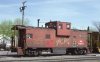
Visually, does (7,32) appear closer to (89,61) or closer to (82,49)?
(82,49)

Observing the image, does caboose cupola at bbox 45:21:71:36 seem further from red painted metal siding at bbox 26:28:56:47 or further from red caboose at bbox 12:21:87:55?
red painted metal siding at bbox 26:28:56:47

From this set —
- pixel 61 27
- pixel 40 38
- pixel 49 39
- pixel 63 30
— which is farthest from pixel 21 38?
pixel 63 30

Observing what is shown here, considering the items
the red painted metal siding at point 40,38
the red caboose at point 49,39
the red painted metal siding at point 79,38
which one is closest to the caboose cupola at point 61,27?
the red caboose at point 49,39

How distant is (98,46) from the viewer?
47969 millimetres

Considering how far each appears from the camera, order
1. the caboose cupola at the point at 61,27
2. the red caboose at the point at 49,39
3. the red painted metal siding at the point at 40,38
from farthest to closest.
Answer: the caboose cupola at the point at 61,27, the red painted metal siding at the point at 40,38, the red caboose at the point at 49,39

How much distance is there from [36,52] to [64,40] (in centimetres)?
471

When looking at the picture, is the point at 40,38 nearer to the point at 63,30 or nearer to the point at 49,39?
the point at 49,39

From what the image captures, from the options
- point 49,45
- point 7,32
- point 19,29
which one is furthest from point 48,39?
point 7,32

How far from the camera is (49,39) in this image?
3972 centimetres

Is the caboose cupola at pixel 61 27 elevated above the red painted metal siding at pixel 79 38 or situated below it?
above

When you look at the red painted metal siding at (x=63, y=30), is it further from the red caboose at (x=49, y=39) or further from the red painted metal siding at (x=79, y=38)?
the red painted metal siding at (x=79, y=38)

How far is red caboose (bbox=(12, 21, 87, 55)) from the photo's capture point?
125 feet

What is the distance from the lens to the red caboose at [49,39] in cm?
Answer: 3806

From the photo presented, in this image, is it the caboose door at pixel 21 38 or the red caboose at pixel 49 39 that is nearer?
the red caboose at pixel 49 39
